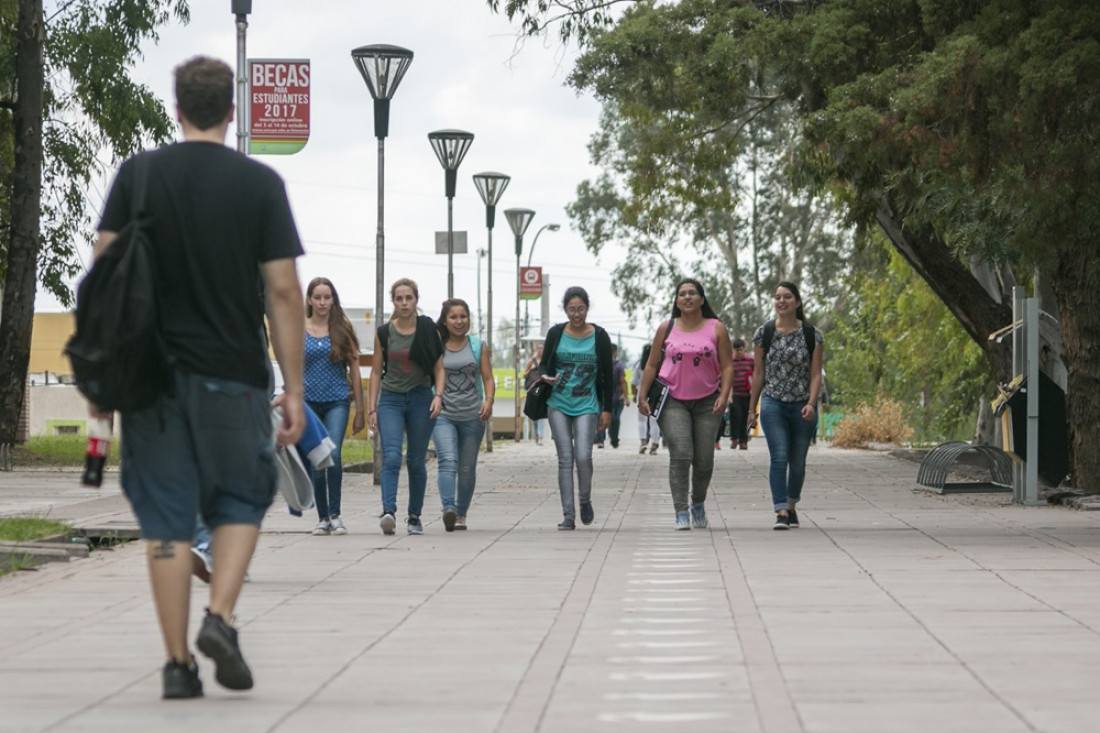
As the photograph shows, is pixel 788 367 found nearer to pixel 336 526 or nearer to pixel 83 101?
pixel 336 526

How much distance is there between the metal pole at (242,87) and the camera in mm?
16016

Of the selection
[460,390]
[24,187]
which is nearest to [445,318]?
[460,390]

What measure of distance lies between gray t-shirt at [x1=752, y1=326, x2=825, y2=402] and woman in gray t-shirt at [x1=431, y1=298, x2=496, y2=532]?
2012 mm

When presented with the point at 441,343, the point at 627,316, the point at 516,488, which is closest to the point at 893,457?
the point at 516,488

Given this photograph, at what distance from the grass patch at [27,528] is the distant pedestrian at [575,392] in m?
3.51

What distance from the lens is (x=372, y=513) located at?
15.5m

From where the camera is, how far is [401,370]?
13.0 metres

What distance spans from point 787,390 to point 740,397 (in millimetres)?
18066

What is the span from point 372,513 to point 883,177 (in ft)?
21.4

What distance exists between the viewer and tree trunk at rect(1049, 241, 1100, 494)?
53.7 feet

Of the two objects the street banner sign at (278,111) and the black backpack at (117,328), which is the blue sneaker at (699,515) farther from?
the black backpack at (117,328)

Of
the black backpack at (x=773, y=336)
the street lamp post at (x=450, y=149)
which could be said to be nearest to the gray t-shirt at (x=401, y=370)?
the black backpack at (x=773, y=336)

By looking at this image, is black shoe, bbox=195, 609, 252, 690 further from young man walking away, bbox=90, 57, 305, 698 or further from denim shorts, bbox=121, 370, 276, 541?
denim shorts, bbox=121, 370, 276, 541

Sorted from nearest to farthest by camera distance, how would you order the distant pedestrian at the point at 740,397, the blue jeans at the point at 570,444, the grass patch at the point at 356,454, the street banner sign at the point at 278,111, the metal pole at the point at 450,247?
1. the blue jeans at the point at 570,444
2. the street banner sign at the point at 278,111
3. the grass patch at the point at 356,454
4. the metal pole at the point at 450,247
5. the distant pedestrian at the point at 740,397
